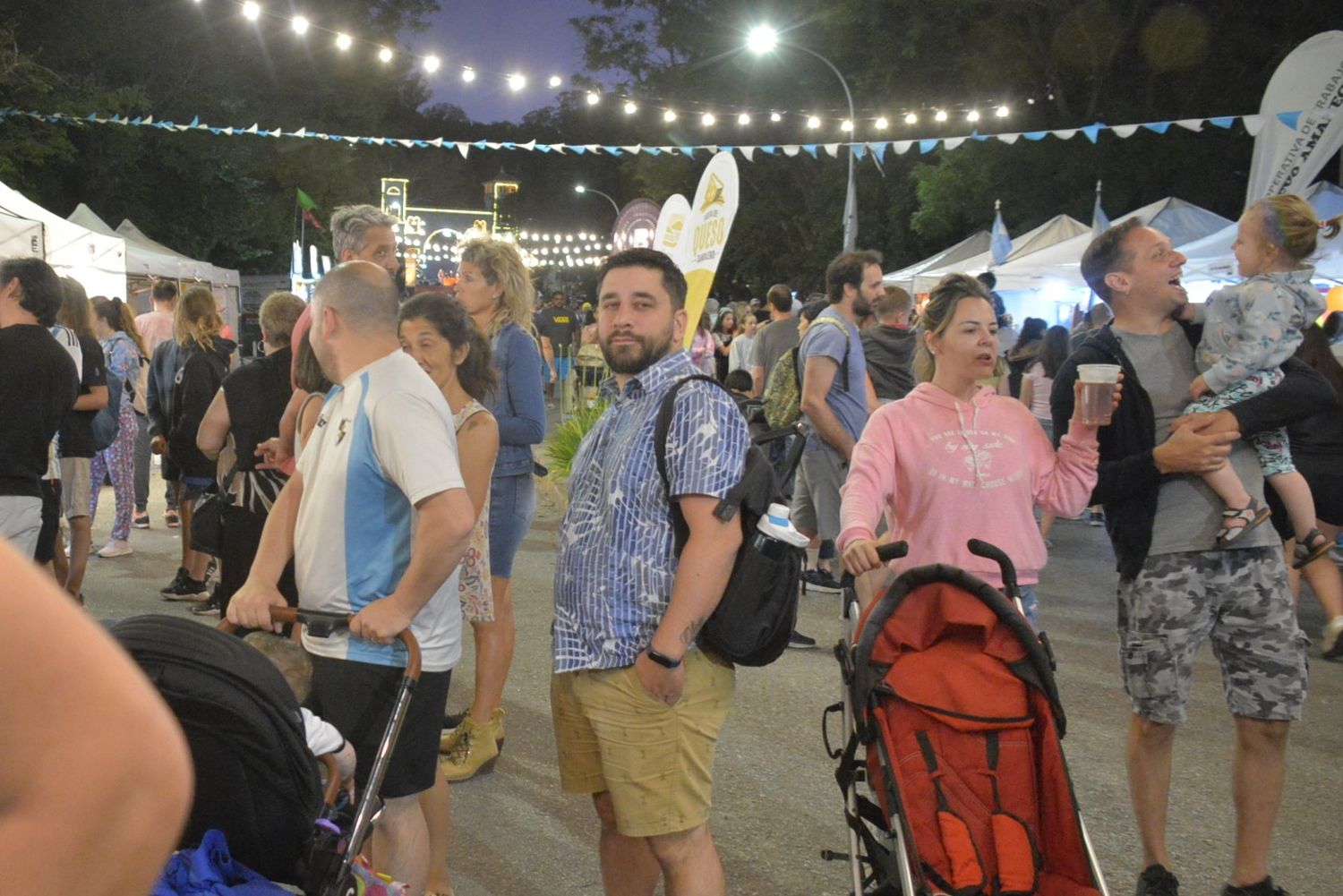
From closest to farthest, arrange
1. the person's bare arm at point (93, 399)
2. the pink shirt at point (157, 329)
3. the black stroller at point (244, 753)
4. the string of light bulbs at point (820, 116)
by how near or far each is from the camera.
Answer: the black stroller at point (244, 753) < the person's bare arm at point (93, 399) < the pink shirt at point (157, 329) < the string of light bulbs at point (820, 116)

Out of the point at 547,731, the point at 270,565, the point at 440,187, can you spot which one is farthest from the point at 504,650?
the point at 440,187

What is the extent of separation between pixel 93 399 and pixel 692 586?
5.31m

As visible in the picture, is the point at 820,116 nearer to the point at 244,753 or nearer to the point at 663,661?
the point at 663,661

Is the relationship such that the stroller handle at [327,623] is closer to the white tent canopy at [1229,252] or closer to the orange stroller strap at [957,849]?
the orange stroller strap at [957,849]

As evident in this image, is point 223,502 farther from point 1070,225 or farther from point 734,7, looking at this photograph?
point 734,7

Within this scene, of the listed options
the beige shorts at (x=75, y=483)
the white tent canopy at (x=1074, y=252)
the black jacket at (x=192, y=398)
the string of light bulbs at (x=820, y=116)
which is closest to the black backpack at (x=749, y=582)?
the black jacket at (x=192, y=398)

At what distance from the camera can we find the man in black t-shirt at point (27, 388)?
4.60 metres

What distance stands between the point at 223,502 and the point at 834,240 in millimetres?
35111

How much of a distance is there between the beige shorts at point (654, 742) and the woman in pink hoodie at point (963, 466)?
0.63 meters

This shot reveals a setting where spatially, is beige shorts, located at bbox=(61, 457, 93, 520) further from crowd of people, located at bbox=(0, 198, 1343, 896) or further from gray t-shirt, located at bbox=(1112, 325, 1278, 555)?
gray t-shirt, located at bbox=(1112, 325, 1278, 555)

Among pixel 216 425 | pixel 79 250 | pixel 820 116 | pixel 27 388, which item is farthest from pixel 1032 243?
pixel 27 388

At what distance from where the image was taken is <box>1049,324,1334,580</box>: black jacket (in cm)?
348

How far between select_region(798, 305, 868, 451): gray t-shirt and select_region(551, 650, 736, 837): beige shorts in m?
3.72

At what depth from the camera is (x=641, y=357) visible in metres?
2.85
